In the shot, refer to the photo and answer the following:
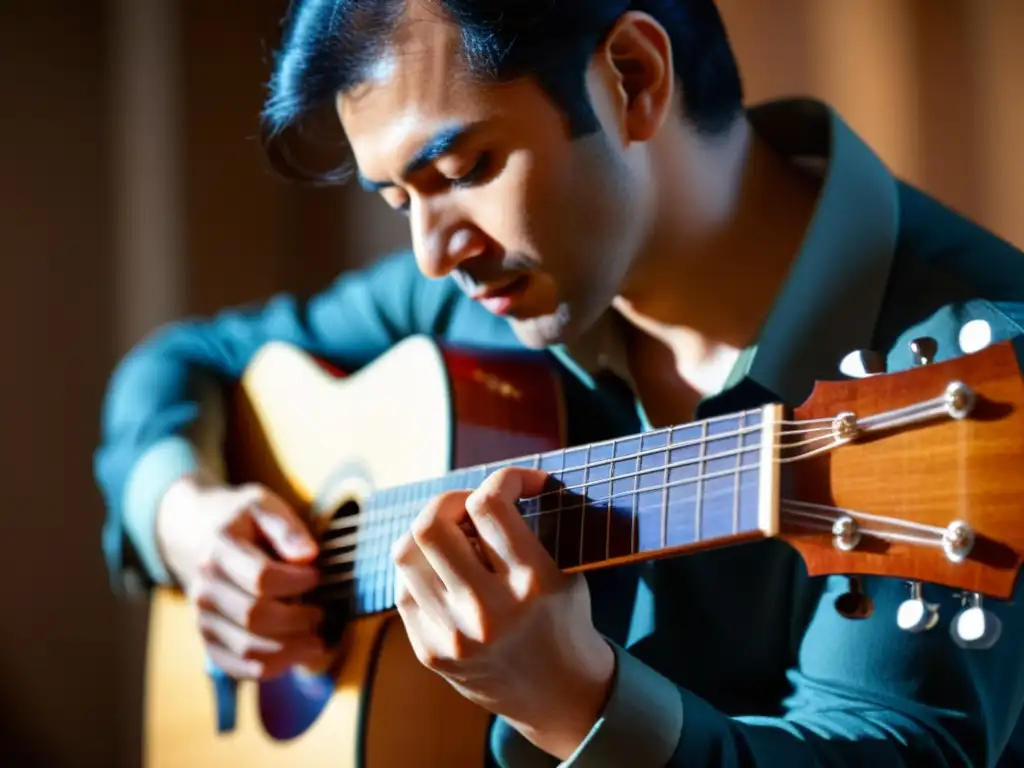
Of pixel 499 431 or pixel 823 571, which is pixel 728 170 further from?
pixel 823 571

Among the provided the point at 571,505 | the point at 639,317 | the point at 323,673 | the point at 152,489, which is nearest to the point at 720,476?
the point at 571,505

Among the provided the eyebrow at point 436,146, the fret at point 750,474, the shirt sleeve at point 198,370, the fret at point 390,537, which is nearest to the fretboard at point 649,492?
the fret at point 750,474

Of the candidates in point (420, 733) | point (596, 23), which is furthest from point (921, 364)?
point (420, 733)

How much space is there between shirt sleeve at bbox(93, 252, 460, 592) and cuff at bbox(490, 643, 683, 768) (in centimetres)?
56

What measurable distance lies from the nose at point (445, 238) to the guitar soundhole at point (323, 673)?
259 mm

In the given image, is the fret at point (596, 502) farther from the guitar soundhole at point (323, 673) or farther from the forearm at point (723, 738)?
the guitar soundhole at point (323, 673)

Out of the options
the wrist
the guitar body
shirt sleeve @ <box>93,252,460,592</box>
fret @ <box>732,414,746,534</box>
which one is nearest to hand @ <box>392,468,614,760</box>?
the wrist

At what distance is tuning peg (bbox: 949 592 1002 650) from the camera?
1.84 feet

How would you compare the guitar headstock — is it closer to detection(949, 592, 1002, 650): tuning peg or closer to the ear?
detection(949, 592, 1002, 650): tuning peg

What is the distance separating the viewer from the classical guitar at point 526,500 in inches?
22.5

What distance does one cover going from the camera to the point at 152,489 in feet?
3.84

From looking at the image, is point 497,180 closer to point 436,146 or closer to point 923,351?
point 436,146

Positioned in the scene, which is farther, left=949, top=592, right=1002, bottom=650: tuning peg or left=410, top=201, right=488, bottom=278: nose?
left=410, top=201, right=488, bottom=278: nose

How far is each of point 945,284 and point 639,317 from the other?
0.26m
